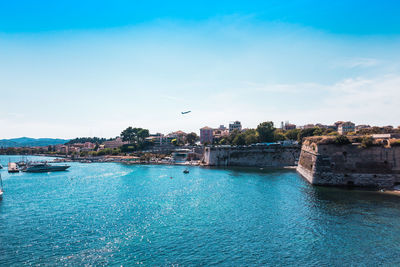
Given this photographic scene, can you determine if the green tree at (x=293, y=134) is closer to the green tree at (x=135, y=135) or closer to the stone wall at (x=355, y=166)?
the stone wall at (x=355, y=166)

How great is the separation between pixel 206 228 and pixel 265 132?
74020 mm

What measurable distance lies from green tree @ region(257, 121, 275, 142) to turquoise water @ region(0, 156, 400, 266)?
53.0 m

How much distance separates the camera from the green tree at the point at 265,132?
96875mm

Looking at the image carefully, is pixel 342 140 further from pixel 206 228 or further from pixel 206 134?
pixel 206 134

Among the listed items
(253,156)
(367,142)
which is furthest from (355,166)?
(253,156)

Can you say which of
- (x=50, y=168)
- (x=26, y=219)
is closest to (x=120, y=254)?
(x=26, y=219)

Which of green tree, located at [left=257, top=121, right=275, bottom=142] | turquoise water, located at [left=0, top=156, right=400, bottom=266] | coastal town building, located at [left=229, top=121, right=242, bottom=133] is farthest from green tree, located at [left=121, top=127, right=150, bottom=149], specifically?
turquoise water, located at [left=0, top=156, right=400, bottom=266]

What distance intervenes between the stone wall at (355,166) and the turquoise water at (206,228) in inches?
151

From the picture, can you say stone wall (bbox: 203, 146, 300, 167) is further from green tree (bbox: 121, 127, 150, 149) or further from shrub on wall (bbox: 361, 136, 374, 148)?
green tree (bbox: 121, 127, 150, 149)

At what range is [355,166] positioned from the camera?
4500cm

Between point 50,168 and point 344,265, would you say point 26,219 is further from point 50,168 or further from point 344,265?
point 50,168

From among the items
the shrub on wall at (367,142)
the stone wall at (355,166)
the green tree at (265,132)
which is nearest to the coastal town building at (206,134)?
the green tree at (265,132)

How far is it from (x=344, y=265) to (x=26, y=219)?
32928 millimetres

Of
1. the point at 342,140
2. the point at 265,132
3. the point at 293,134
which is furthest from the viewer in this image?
the point at 293,134
